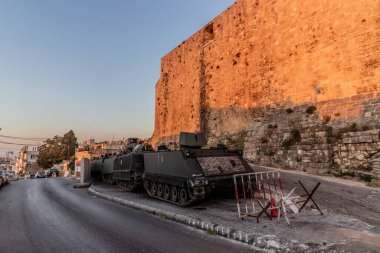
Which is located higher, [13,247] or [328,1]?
[328,1]

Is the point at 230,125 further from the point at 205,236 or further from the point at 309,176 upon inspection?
the point at 205,236

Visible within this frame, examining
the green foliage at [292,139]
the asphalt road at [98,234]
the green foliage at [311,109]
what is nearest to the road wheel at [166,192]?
the asphalt road at [98,234]

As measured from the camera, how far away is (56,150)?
65.9 meters

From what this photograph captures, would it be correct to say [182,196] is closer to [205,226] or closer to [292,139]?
[205,226]

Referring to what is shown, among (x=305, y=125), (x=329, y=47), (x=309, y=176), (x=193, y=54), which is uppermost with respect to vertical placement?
(x=193, y=54)

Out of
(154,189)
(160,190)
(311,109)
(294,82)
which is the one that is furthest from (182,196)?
(294,82)

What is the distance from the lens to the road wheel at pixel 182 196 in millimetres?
8331

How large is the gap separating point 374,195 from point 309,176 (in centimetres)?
250

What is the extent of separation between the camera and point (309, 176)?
9.95m

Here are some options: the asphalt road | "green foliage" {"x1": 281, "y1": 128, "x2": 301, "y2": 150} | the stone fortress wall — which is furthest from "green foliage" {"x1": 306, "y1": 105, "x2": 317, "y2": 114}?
the asphalt road

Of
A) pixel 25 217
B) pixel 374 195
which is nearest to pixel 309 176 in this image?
pixel 374 195

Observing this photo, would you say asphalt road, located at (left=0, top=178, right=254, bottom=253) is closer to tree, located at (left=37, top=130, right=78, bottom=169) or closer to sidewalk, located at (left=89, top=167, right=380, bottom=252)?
sidewalk, located at (left=89, top=167, right=380, bottom=252)

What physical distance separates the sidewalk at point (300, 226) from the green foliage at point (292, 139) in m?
3.76

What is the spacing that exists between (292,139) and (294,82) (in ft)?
10.7
